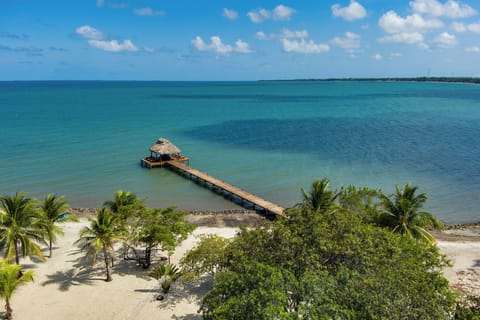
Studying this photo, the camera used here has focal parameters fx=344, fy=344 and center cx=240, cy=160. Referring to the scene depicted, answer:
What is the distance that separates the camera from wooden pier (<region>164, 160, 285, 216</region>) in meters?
29.5

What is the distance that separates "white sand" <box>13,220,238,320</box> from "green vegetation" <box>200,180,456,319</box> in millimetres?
3827

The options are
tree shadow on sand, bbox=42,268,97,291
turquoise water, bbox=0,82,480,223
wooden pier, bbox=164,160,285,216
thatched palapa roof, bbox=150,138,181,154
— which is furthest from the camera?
thatched palapa roof, bbox=150,138,181,154

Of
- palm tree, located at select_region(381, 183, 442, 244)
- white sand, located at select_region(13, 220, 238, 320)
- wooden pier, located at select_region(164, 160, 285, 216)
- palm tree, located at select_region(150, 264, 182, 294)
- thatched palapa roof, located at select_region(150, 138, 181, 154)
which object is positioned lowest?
white sand, located at select_region(13, 220, 238, 320)

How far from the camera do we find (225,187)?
1348 inches

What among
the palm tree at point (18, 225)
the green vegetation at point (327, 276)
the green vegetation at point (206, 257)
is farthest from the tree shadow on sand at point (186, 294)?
the palm tree at point (18, 225)

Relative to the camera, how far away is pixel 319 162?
43.8 m

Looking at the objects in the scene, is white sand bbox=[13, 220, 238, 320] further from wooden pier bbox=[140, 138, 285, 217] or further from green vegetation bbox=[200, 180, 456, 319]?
wooden pier bbox=[140, 138, 285, 217]

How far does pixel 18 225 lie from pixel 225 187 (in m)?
19.3

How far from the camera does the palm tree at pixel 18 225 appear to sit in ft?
56.5

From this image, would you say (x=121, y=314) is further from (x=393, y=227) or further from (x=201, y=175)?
(x=201, y=175)

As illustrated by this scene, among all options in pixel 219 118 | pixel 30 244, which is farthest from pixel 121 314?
pixel 219 118

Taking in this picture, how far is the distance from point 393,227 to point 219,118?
66.7m

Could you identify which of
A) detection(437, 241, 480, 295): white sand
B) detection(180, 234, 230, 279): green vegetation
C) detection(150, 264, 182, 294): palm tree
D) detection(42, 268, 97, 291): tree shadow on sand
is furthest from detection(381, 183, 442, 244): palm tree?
detection(42, 268, 97, 291): tree shadow on sand

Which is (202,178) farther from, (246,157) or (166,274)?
(166,274)
